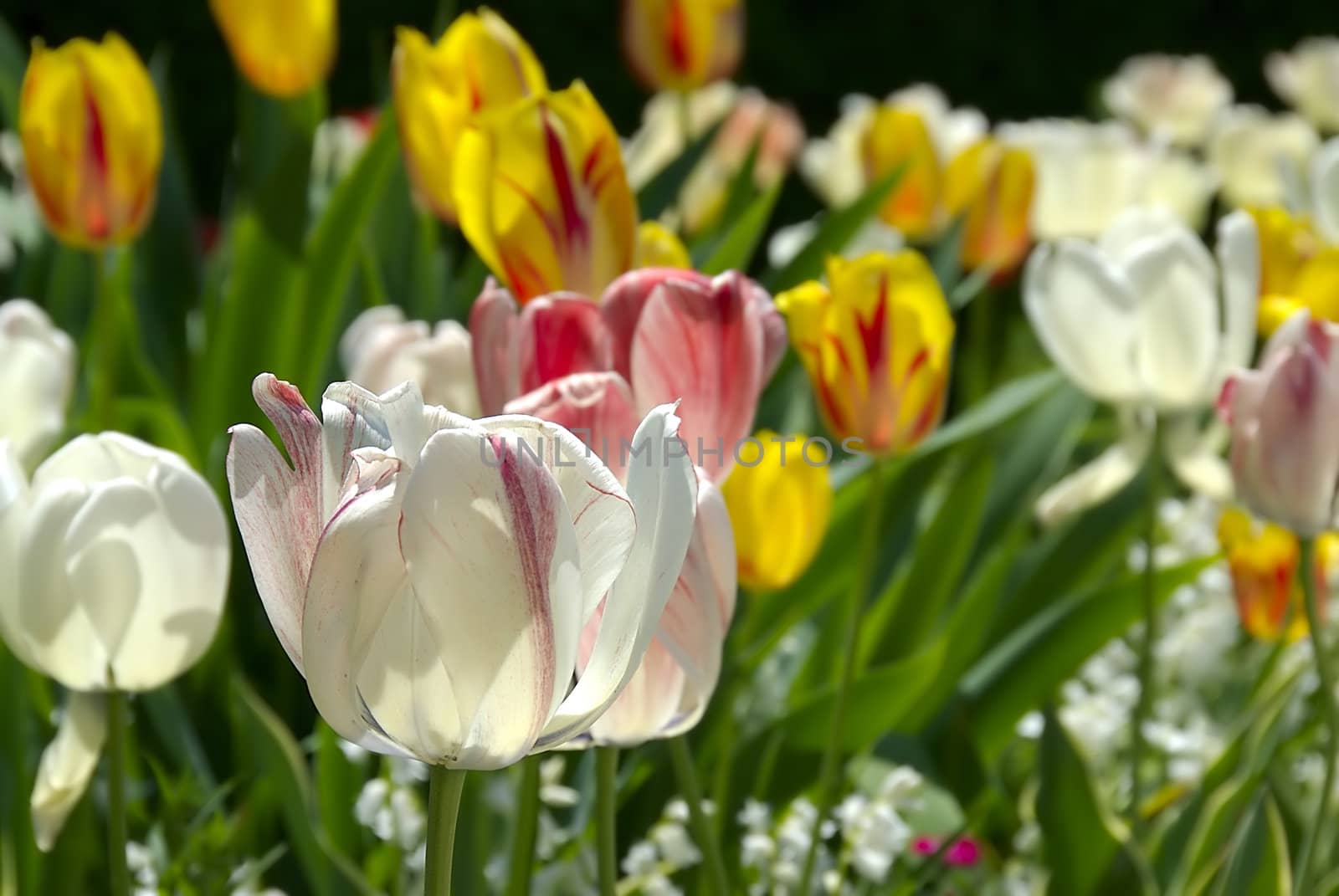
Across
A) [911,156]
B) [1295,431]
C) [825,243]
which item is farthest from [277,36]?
[1295,431]

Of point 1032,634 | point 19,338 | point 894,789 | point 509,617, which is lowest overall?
point 1032,634

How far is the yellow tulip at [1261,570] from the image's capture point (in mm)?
1152

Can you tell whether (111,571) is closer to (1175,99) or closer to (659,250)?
(659,250)

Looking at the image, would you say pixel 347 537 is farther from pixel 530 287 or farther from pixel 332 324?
pixel 332 324

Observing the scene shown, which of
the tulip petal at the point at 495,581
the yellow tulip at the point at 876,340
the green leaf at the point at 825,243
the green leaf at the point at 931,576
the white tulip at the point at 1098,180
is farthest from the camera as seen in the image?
A: the white tulip at the point at 1098,180

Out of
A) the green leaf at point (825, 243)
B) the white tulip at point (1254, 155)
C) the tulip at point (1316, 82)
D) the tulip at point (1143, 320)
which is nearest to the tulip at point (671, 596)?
the tulip at point (1143, 320)

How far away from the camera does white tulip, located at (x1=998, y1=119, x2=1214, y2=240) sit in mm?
2004

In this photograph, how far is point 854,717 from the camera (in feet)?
3.68

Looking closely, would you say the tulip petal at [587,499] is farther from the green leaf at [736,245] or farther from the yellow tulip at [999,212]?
the yellow tulip at [999,212]

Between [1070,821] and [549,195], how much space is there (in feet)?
1.67

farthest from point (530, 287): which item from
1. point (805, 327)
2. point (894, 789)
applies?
point (894, 789)

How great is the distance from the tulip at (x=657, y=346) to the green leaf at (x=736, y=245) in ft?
1.88

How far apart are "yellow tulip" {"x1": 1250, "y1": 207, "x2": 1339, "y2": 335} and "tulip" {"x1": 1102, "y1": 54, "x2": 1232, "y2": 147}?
1604mm

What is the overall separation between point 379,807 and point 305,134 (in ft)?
2.66
